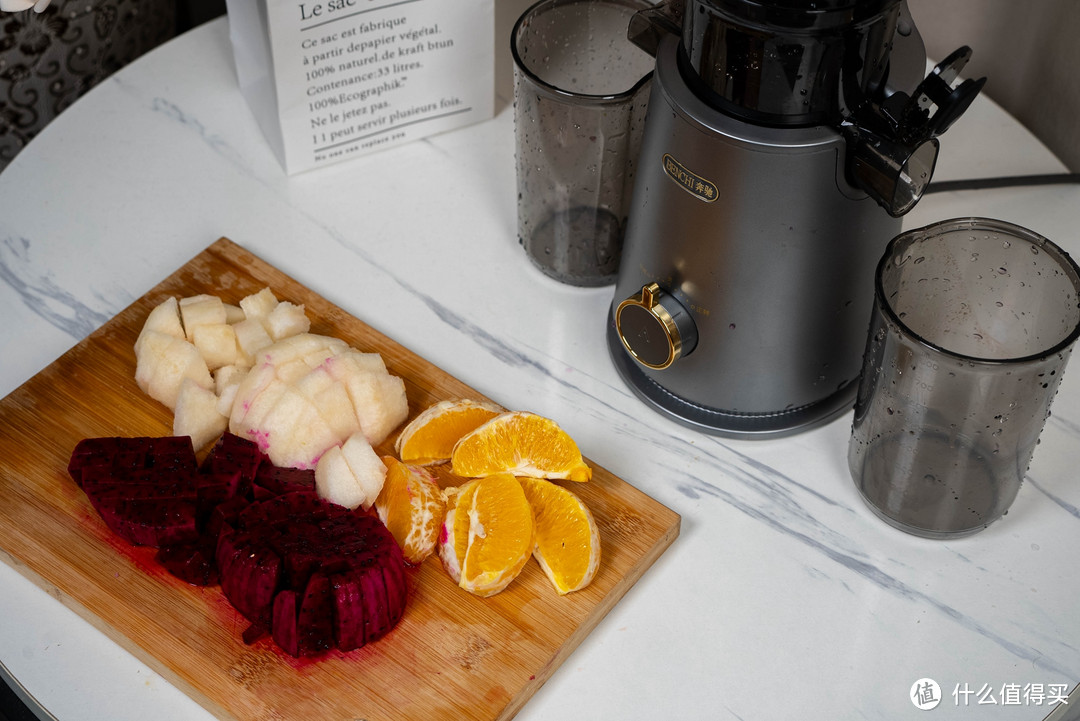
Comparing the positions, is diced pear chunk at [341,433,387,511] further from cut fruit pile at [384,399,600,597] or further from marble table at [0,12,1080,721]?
marble table at [0,12,1080,721]

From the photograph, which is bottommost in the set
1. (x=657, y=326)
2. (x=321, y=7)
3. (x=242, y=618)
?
(x=242, y=618)

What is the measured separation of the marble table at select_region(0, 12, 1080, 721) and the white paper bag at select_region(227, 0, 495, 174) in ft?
0.11

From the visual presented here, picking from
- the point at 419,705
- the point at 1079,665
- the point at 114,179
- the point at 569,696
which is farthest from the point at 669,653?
the point at 114,179

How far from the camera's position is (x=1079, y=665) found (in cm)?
96

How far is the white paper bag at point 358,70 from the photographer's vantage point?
4.06 ft

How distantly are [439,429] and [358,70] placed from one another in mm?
477

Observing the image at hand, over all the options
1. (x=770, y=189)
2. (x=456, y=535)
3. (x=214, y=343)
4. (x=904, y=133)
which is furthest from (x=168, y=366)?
(x=904, y=133)

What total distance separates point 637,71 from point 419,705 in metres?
0.69

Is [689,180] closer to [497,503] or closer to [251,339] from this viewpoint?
[497,503]

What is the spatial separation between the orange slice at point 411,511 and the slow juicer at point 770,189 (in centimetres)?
24

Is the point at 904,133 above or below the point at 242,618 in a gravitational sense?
above

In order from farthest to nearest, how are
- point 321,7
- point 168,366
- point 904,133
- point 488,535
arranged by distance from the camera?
point 321,7, point 168,366, point 488,535, point 904,133

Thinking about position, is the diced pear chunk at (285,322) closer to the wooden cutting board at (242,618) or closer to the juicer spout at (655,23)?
the wooden cutting board at (242,618)

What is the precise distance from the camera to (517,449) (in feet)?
3.34
